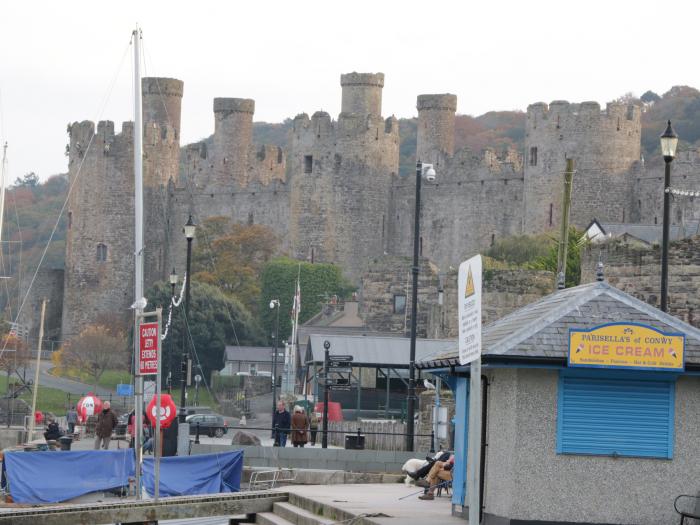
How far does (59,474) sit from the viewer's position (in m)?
21.4

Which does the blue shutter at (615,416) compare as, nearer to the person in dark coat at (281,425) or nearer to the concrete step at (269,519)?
the concrete step at (269,519)

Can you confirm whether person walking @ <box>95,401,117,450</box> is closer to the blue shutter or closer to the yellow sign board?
the blue shutter

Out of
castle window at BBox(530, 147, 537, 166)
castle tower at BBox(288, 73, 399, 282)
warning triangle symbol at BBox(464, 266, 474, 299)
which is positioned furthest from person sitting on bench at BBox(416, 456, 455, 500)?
castle tower at BBox(288, 73, 399, 282)

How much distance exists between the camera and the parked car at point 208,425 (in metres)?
36.1

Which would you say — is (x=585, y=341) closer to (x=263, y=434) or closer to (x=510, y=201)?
(x=263, y=434)

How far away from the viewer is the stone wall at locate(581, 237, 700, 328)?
26.2 metres

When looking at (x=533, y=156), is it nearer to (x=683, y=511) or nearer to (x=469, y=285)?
(x=683, y=511)

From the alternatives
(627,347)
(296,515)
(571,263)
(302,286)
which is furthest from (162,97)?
(627,347)

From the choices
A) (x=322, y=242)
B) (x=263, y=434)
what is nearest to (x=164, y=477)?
(x=263, y=434)

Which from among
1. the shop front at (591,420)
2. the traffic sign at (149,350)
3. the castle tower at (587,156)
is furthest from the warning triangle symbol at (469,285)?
the castle tower at (587,156)

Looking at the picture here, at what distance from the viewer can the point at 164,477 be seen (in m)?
21.4

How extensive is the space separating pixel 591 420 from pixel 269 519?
14.0 feet

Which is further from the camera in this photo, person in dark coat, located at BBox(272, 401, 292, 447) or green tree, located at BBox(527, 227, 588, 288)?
green tree, located at BBox(527, 227, 588, 288)

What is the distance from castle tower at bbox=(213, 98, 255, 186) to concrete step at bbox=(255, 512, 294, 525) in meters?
71.0
